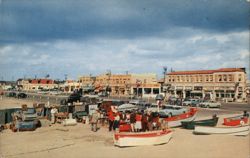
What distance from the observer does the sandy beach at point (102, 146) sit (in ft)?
53.6

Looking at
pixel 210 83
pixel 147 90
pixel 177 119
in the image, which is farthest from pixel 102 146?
pixel 147 90

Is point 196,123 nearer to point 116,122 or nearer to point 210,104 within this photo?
point 116,122

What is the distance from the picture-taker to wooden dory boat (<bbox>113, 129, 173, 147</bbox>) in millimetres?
17953

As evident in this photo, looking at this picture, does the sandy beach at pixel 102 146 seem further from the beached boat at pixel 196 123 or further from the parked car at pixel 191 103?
the parked car at pixel 191 103

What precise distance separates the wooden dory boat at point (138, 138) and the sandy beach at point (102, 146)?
1.10 ft

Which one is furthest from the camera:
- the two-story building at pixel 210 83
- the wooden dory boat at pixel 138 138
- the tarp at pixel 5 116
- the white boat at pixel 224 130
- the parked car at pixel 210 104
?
the two-story building at pixel 210 83

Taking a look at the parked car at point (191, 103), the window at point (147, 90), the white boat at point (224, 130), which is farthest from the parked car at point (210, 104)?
the window at point (147, 90)

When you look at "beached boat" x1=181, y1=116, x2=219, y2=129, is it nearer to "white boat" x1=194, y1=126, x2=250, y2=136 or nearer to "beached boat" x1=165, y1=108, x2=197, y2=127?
"beached boat" x1=165, y1=108, x2=197, y2=127

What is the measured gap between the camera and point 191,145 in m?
18.4

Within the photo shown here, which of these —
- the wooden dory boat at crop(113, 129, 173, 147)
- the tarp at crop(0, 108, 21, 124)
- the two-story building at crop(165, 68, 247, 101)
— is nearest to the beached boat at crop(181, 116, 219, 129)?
the wooden dory boat at crop(113, 129, 173, 147)

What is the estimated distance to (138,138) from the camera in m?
18.2

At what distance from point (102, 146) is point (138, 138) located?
2.19 metres

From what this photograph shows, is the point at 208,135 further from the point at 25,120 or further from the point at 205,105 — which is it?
the point at 205,105

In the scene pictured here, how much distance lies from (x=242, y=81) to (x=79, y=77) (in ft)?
241
